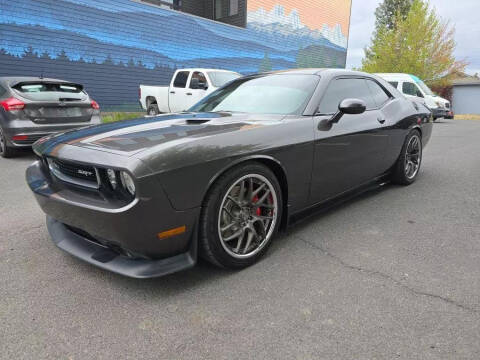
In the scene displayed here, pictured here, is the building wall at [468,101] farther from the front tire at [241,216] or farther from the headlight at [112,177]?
the headlight at [112,177]

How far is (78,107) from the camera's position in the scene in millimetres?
6145

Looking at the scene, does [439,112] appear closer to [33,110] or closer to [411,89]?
[411,89]

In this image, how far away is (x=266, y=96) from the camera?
3.16 m

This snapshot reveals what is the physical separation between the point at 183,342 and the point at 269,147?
134 cm

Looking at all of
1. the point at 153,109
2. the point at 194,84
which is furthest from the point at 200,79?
the point at 153,109

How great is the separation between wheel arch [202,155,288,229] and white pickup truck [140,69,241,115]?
23.2ft

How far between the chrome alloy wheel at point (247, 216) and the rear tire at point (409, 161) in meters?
2.41

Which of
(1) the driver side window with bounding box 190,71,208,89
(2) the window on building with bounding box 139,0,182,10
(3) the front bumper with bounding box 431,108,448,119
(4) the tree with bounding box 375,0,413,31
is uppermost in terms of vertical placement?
(4) the tree with bounding box 375,0,413,31

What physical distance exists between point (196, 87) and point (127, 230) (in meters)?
8.61

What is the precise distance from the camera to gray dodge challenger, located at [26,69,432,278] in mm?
1938

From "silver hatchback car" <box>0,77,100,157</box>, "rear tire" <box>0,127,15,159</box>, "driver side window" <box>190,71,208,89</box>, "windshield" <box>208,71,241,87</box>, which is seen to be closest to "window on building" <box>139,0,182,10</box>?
"driver side window" <box>190,71,208,89</box>

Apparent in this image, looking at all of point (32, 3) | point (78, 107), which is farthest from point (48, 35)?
point (78, 107)

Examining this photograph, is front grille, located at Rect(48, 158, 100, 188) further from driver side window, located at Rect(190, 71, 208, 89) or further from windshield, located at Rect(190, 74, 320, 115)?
driver side window, located at Rect(190, 71, 208, 89)

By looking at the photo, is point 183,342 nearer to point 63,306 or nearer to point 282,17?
point 63,306
